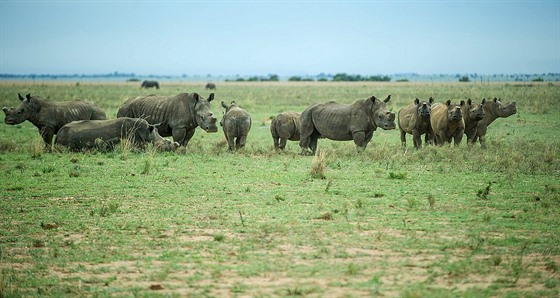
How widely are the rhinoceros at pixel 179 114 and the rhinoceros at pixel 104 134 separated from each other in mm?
1098

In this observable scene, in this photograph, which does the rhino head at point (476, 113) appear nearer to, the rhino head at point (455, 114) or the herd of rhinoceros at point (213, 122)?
the herd of rhinoceros at point (213, 122)

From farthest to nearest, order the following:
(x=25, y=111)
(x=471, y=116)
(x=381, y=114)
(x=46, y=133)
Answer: (x=471, y=116) < (x=46, y=133) < (x=25, y=111) < (x=381, y=114)

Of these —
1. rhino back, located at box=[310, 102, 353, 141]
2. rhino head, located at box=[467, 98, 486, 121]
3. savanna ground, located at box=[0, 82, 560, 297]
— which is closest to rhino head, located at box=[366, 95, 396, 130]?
rhino back, located at box=[310, 102, 353, 141]

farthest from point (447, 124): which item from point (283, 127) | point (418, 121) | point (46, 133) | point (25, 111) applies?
point (25, 111)

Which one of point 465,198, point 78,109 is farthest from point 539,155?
point 78,109

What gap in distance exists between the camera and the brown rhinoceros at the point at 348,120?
1889 cm

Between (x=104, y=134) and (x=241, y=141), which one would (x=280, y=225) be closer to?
(x=104, y=134)

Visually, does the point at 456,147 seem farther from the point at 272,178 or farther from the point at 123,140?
the point at 123,140

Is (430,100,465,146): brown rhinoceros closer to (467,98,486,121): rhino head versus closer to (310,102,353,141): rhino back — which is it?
(467,98,486,121): rhino head

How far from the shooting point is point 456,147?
62.4 ft

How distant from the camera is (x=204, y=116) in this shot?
756 inches

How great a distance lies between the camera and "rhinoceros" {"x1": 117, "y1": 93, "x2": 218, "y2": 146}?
19.4 m

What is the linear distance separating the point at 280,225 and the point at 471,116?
→ 1205cm

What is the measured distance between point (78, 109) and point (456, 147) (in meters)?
10.7
